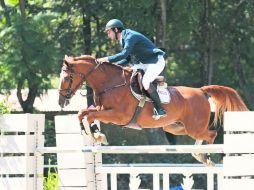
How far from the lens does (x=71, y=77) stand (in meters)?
8.28

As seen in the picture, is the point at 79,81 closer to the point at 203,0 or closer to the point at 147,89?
the point at 147,89

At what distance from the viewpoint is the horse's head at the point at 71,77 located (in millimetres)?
8250

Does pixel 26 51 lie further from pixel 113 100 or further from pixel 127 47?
pixel 127 47

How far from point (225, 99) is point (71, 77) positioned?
221 cm

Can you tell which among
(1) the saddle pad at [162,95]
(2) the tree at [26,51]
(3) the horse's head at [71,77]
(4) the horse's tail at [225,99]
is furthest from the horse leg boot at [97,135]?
(2) the tree at [26,51]

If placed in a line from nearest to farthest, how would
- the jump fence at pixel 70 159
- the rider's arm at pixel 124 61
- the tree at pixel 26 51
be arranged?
the jump fence at pixel 70 159 → the rider's arm at pixel 124 61 → the tree at pixel 26 51

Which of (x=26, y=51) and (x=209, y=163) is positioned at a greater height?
(x=26, y=51)

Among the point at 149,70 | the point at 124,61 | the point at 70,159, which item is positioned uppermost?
the point at 124,61

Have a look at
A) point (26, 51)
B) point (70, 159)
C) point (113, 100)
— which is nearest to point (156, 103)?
point (113, 100)

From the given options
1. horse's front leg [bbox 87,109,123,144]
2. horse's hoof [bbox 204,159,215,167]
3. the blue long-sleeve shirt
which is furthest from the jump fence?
horse's hoof [bbox 204,159,215,167]

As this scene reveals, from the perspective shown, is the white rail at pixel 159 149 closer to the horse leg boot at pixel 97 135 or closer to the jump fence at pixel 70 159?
the jump fence at pixel 70 159

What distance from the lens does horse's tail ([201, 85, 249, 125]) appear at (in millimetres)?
9344

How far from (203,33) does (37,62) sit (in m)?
5.88

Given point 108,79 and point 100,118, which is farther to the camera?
point 108,79
